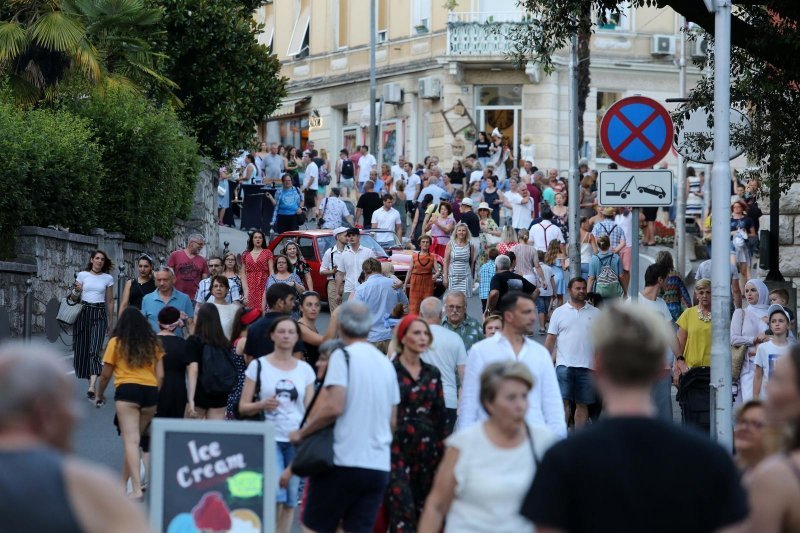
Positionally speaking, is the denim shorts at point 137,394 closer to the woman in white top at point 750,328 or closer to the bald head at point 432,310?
the bald head at point 432,310

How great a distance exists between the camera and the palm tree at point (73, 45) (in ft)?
84.8

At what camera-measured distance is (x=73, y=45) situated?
25969mm

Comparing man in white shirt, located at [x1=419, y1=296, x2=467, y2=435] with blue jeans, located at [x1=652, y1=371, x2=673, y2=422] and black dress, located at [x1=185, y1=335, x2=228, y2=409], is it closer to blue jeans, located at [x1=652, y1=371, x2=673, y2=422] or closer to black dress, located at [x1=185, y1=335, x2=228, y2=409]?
black dress, located at [x1=185, y1=335, x2=228, y2=409]

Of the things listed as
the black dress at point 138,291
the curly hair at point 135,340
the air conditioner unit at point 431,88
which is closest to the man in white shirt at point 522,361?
the curly hair at point 135,340

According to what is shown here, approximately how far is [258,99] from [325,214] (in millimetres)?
2950

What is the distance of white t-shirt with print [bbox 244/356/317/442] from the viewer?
34.0 feet

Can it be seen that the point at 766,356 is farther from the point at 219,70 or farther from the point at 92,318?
the point at 219,70

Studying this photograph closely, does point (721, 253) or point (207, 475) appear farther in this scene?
point (721, 253)

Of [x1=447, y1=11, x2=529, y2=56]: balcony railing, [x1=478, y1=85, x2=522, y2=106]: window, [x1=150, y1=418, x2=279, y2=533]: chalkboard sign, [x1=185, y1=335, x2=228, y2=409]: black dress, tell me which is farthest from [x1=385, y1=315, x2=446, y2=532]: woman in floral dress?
[x1=478, y1=85, x2=522, y2=106]: window

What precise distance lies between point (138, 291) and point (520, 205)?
18.7 m

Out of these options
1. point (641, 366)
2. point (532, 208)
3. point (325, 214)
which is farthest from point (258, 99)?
point (641, 366)

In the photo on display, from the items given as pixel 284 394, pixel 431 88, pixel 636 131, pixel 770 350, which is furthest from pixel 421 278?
pixel 431 88

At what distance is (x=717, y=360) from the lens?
12.5m

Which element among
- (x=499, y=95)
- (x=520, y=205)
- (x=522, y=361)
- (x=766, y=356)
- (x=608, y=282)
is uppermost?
(x=499, y=95)
